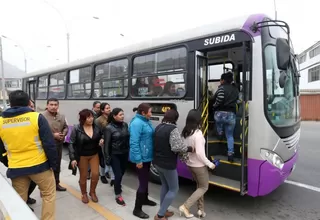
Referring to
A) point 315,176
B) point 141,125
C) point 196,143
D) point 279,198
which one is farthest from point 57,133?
point 315,176

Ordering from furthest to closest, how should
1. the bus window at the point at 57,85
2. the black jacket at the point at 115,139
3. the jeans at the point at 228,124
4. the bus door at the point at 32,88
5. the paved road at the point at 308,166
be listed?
the bus door at the point at 32,88, the bus window at the point at 57,85, the paved road at the point at 308,166, the jeans at the point at 228,124, the black jacket at the point at 115,139

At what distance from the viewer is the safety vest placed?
2705 mm

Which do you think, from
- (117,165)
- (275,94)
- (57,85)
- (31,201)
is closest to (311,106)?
(275,94)

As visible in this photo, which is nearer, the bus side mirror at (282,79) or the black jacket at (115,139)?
the bus side mirror at (282,79)

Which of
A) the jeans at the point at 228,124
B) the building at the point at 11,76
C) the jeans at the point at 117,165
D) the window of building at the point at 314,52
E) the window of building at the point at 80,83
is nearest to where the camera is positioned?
the jeans at the point at 117,165

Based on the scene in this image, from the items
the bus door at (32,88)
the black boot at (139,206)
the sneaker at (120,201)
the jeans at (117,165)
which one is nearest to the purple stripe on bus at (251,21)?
the jeans at (117,165)

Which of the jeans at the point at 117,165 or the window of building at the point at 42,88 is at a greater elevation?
the window of building at the point at 42,88

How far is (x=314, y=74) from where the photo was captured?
33500mm

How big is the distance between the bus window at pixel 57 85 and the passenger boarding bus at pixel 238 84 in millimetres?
2626

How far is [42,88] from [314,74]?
3552 cm

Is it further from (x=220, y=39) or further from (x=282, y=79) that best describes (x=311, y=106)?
(x=220, y=39)

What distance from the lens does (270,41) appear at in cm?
366

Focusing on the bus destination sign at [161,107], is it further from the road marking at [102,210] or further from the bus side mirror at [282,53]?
the road marking at [102,210]

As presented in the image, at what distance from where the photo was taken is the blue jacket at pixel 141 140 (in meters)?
3.37
